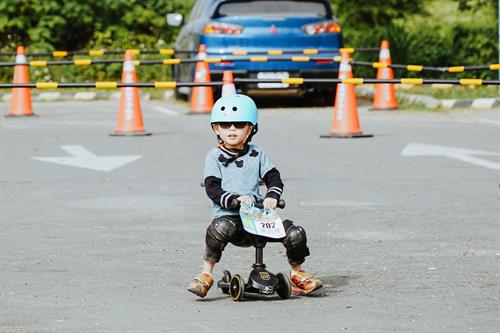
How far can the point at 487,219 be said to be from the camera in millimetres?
9656

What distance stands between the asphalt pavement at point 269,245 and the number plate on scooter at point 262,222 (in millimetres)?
319

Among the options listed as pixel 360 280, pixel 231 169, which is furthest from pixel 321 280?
pixel 231 169

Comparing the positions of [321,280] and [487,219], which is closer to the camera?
[321,280]

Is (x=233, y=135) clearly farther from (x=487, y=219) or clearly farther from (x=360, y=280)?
(x=487, y=219)

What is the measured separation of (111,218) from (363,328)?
400 cm

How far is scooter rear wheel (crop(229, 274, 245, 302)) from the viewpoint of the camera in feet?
22.4

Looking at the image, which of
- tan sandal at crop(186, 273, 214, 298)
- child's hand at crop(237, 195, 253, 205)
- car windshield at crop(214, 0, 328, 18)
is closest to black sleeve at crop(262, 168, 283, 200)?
child's hand at crop(237, 195, 253, 205)

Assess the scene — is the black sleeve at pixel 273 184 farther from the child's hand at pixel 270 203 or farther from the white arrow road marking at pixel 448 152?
the white arrow road marking at pixel 448 152

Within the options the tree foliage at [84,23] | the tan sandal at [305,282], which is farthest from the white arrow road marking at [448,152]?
the tree foliage at [84,23]

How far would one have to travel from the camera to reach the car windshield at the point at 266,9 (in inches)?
806

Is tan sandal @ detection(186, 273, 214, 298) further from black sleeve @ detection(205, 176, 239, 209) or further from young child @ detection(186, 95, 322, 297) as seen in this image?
black sleeve @ detection(205, 176, 239, 209)

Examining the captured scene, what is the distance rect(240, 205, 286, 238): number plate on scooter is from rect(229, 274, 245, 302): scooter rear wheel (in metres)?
0.22

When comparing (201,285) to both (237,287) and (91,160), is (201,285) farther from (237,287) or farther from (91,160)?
(91,160)

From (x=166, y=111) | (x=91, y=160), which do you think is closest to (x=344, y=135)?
(x=91, y=160)
